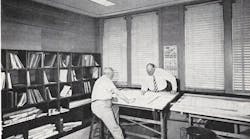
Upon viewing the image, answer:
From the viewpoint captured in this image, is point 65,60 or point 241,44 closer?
point 241,44

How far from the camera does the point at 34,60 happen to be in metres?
3.57

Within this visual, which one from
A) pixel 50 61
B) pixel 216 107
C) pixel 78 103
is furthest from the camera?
pixel 78 103

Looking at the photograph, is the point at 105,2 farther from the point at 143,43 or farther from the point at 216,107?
the point at 216,107

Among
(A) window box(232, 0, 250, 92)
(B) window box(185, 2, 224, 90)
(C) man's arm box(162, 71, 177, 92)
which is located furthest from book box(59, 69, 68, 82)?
(A) window box(232, 0, 250, 92)

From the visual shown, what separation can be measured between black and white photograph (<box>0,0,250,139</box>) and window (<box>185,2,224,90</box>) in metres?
0.02

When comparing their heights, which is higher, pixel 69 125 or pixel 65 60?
pixel 65 60

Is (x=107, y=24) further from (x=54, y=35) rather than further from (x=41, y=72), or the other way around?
(x=41, y=72)

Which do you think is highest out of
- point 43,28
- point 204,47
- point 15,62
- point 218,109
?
point 43,28

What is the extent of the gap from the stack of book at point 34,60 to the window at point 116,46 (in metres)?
2.04

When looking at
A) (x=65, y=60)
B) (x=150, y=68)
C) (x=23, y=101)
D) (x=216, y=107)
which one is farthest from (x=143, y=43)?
(x=23, y=101)

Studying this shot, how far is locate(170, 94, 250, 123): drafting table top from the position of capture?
2.62 m

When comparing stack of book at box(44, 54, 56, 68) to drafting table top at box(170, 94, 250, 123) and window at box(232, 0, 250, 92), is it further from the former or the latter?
window at box(232, 0, 250, 92)

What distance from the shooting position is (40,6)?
404 cm

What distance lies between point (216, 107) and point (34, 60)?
3.21 meters
